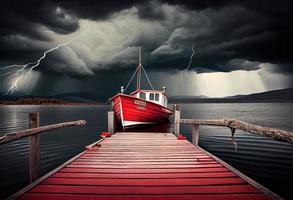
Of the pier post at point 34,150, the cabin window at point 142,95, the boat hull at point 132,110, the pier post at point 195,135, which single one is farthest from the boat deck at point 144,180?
the cabin window at point 142,95

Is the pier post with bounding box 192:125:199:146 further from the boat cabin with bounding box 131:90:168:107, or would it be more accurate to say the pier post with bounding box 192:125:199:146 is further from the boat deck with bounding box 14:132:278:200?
the boat cabin with bounding box 131:90:168:107

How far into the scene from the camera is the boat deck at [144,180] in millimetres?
3477

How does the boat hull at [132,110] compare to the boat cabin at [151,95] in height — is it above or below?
below

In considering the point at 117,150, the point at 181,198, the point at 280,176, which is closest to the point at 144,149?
the point at 117,150

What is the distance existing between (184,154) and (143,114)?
418 inches

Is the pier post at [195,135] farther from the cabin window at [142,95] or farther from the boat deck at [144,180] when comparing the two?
the cabin window at [142,95]

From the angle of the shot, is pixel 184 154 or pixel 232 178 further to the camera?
pixel 184 154

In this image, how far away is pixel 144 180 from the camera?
416 centimetres

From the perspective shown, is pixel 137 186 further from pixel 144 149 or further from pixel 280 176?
pixel 280 176

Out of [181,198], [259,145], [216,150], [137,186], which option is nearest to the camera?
[181,198]

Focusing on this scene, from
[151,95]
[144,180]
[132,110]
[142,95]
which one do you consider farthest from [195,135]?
[151,95]

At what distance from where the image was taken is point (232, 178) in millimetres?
4234

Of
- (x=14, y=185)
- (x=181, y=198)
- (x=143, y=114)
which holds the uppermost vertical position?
(x=143, y=114)

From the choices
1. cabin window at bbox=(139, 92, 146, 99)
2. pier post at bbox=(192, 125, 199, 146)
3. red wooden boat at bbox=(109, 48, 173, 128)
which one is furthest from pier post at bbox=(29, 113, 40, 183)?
cabin window at bbox=(139, 92, 146, 99)
